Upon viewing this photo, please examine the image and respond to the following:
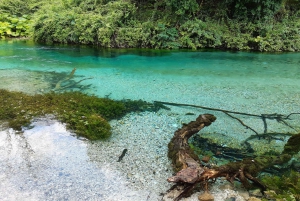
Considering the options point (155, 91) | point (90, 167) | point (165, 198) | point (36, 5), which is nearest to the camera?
point (165, 198)

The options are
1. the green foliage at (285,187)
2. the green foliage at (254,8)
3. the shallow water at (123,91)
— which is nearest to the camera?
the green foliage at (285,187)

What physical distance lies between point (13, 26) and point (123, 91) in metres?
13.6

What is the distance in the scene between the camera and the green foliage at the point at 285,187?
105 inches

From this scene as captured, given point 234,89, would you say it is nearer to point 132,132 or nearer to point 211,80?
point 211,80

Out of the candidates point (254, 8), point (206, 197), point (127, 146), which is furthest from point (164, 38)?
point (206, 197)

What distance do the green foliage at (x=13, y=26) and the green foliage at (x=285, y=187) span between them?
1694 cm

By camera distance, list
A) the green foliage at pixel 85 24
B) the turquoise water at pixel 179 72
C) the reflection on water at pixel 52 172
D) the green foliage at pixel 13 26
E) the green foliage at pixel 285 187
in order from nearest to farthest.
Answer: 1. the green foliage at pixel 285 187
2. the reflection on water at pixel 52 172
3. the turquoise water at pixel 179 72
4. the green foliage at pixel 85 24
5. the green foliage at pixel 13 26

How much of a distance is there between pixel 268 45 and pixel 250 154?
10.4 meters

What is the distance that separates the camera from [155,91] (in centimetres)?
719

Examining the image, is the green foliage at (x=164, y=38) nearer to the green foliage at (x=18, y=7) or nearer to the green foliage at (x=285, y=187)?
the green foliage at (x=285, y=187)

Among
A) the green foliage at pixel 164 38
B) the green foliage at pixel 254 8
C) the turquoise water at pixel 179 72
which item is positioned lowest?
the turquoise water at pixel 179 72

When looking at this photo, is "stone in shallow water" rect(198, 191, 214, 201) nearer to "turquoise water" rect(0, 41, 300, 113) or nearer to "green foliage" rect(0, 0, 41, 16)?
"turquoise water" rect(0, 41, 300, 113)

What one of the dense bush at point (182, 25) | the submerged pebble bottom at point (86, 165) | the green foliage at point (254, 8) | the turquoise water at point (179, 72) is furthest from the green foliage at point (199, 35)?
the submerged pebble bottom at point (86, 165)

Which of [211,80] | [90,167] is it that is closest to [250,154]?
[90,167]
